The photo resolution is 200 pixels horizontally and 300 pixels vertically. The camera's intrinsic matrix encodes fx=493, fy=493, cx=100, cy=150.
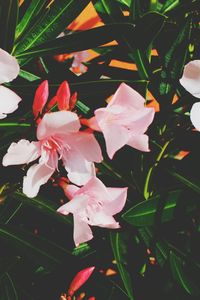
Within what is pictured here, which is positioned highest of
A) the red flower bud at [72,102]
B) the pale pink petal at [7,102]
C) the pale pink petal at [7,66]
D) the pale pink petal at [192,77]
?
the pale pink petal at [7,66]

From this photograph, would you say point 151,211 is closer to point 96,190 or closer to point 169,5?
point 96,190

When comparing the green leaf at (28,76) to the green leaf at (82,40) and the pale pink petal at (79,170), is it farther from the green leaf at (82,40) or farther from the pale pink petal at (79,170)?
the pale pink petal at (79,170)

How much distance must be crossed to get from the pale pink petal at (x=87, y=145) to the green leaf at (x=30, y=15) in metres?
0.43

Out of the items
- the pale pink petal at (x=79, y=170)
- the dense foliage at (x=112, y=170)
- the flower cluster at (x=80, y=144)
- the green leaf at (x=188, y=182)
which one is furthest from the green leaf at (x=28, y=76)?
the green leaf at (x=188, y=182)

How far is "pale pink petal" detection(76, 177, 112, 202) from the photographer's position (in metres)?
0.89

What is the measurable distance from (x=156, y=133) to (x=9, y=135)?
454 millimetres

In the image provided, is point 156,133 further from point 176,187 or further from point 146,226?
point 146,226

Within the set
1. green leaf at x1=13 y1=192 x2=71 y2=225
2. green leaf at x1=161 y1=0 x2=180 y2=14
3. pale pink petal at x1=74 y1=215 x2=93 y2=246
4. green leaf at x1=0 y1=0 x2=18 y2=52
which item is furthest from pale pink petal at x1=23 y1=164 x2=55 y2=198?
green leaf at x1=161 y1=0 x2=180 y2=14

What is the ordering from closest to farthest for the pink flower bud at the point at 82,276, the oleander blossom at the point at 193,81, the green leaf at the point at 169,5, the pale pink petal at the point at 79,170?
the pale pink petal at the point at 79,170
the oleander blossom at the point at 193,81
the pink flower bud at the point at 82,276
the green leaf at the point at 169,5

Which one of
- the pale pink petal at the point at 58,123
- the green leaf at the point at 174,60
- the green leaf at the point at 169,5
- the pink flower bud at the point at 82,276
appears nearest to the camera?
the pale pink petal at the point at 58,123

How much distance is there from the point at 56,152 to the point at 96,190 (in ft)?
0.34

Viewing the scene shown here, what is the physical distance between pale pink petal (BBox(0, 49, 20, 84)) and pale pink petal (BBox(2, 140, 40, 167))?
12 cm

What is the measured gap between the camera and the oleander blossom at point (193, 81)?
1006mm

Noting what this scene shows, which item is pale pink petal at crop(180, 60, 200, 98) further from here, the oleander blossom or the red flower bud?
the red flower bud
